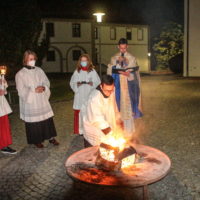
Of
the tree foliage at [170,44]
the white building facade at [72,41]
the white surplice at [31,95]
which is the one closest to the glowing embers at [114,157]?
the white surplice at [31,95]

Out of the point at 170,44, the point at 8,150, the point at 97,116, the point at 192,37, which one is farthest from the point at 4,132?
the point at 170,44

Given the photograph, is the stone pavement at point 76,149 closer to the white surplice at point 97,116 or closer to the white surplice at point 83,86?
the white surplice at point 97,116

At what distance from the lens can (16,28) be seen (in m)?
19.1

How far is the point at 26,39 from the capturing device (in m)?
19.7

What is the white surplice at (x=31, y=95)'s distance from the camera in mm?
6152

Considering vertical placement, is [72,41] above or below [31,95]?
above

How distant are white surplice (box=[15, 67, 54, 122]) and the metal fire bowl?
2373 mm

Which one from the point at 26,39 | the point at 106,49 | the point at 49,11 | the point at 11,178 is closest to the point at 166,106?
the point at 11,178

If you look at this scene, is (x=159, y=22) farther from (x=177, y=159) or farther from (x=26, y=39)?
(x=177, y=159)

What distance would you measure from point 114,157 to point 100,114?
974 millimetres

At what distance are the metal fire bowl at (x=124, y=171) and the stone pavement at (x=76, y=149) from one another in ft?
2.01

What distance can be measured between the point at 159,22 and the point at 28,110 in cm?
4385

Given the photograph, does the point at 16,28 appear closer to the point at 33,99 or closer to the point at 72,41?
the point at 33,99

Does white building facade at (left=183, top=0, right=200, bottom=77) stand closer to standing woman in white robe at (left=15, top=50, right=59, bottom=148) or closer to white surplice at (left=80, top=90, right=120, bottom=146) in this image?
standing woman in white robe at (left=15, top=50, right=59, bottom=148)
